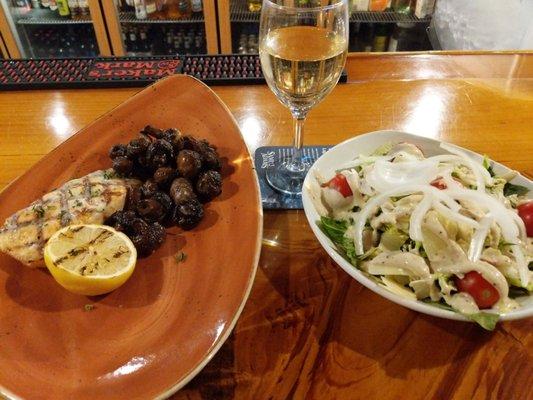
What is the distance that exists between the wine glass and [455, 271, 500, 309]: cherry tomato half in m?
0.47

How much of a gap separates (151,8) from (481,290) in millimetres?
2655

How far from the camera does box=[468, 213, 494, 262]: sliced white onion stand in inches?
26.3

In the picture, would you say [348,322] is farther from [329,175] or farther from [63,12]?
[63,12]

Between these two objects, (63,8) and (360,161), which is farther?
(63,8)

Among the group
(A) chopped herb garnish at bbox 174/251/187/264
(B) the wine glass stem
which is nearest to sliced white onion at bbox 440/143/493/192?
(B) the wine glass stem

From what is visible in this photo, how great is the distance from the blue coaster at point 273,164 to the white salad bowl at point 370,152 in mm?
117

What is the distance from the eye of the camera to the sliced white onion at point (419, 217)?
69 centimetres

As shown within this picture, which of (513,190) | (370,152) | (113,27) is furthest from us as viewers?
(113,27)

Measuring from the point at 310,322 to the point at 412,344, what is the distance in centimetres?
17

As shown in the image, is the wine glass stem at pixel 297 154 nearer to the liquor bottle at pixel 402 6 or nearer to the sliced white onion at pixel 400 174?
the sliced white onion at pixel 400 174

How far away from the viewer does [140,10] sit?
8.64 feet

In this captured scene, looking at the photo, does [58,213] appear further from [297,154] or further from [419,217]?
[419,217]

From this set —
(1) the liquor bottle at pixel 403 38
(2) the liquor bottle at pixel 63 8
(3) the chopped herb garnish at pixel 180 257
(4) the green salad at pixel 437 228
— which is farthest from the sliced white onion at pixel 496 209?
(2) the liquor bottle at pixel 63 8

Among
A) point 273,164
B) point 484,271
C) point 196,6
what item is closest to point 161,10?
point 196,6
